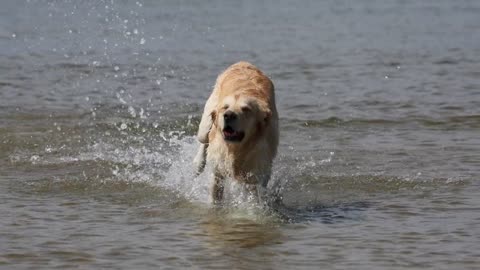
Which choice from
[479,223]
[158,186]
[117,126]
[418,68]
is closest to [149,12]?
[418,68]

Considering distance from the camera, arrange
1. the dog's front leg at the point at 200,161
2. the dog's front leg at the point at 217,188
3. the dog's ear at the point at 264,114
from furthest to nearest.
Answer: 1. the dog's front leg at the point at 200,161
2. the dog's front leg at the point at 217,188
3. the dog's ear at the point at 264,114

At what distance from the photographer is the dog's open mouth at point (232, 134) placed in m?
7.80

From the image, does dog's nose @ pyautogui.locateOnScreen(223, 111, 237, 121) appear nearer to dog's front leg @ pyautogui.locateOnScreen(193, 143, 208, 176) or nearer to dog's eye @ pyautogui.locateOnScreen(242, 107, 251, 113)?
dog's eye @ pyautogui.locateOnScreen(242, 107, 251, 113)

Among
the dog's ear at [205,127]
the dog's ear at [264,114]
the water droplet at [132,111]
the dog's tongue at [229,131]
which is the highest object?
the dog's ear at [264,114]

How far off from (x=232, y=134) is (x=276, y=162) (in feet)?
8.95

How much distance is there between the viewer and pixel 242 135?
310 inches

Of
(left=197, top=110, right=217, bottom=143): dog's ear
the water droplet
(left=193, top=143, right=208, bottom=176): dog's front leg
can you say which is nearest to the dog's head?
(left=197, top=110, right=217, bottom=143): dog's ear

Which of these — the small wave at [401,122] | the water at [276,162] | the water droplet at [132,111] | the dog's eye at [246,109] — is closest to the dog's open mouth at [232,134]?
the dog's eye at [246,109]

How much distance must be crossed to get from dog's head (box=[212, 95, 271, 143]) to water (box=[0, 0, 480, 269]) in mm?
691

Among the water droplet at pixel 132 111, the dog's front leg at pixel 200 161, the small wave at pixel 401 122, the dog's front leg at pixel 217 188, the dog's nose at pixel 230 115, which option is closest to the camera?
the dog's nose at pixel 230 115

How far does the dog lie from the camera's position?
25.7ft

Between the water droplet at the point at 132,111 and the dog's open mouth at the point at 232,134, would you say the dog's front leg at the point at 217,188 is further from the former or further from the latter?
the water droplet at the point at 132,111

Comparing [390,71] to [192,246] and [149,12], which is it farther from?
[149,12]

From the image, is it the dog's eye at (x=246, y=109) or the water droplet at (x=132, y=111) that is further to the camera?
the water droplet at (x=132, y=111)
